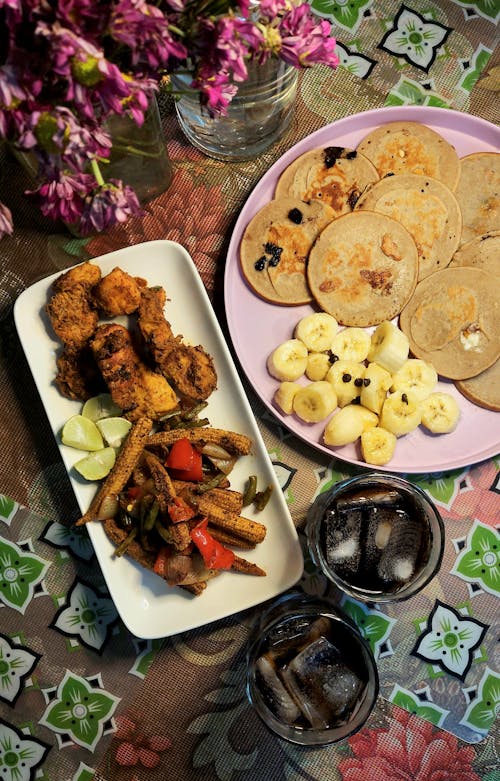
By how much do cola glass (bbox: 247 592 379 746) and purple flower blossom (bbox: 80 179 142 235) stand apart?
3.97 feet

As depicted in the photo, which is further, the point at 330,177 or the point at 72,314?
the point at 330,177

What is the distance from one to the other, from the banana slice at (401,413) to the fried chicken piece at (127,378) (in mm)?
628

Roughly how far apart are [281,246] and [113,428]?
0.75 m

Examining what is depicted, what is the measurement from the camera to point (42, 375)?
6.73 feet

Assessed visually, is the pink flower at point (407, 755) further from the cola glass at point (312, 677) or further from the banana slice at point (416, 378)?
the banana slice at point (416, 378)

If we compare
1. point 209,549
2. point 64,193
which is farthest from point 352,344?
point 64,193

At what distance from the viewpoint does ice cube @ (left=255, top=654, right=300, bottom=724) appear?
1.88m

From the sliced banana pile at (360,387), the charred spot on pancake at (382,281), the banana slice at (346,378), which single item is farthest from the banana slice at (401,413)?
the charred spot on pancake at (382,281)

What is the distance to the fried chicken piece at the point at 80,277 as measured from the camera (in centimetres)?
197

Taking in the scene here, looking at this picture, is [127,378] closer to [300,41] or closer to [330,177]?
[330,177]

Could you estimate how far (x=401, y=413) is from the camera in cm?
204

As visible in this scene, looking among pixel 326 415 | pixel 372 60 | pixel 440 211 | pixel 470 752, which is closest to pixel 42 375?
pixel 326 415

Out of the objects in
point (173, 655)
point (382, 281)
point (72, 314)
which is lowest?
point (173, 655)

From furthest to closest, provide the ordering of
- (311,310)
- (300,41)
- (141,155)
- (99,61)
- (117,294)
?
(311,310), (117,294), (141,155), (300,41), (99,61)
